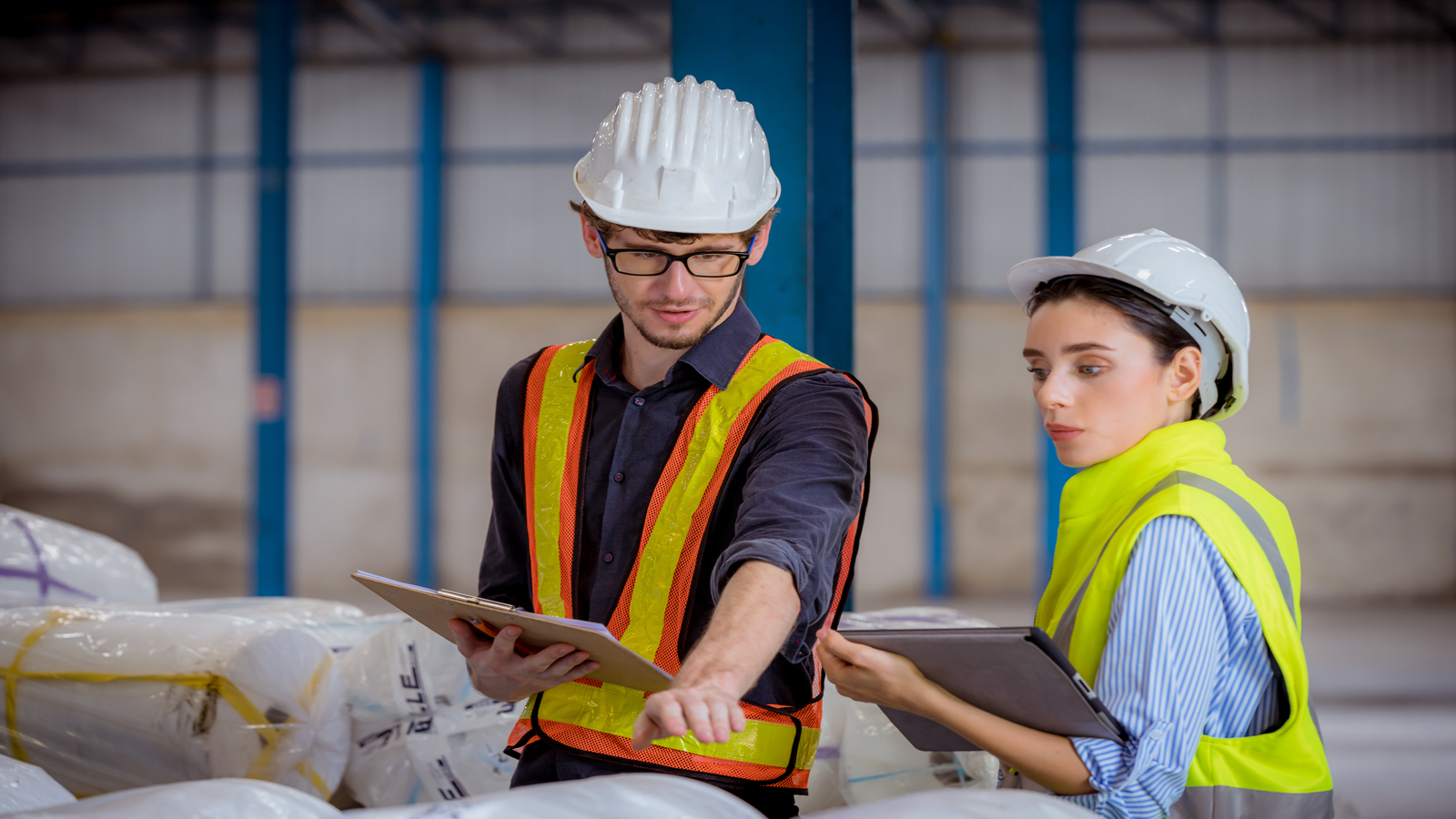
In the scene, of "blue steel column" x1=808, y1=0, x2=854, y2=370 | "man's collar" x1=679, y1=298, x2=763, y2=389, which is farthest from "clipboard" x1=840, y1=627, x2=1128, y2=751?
"blue steel column" x1=808, y1=0, x2=854, y2=370

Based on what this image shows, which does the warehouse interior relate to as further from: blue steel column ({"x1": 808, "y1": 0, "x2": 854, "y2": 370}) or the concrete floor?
blue steel column ({"x1": 808, "y1": 0, "x2": 854, "y2": 370})

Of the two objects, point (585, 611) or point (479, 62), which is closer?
point (585, 611)

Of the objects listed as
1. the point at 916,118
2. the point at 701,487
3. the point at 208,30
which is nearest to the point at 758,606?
the point at 701,487

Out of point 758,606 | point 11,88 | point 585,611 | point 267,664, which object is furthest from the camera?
point 11,88

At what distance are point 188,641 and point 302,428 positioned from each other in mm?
8755

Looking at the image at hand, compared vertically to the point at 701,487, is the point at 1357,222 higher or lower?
higher

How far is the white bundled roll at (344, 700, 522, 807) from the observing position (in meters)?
2.46

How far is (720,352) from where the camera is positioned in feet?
5.37

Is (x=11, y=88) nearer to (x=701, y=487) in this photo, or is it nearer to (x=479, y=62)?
(x=479, y=62)

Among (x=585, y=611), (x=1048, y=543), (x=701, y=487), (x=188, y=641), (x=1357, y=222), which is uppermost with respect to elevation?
(x=1357, y=222)

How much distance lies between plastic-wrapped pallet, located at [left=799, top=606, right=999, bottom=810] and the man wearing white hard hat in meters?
0.72

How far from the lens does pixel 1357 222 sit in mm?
10094

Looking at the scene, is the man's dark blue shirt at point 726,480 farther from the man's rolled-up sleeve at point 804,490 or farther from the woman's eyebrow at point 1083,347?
the woman's eyebrow at point 1083,347

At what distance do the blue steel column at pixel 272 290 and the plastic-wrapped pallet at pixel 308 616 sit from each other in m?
5.05
